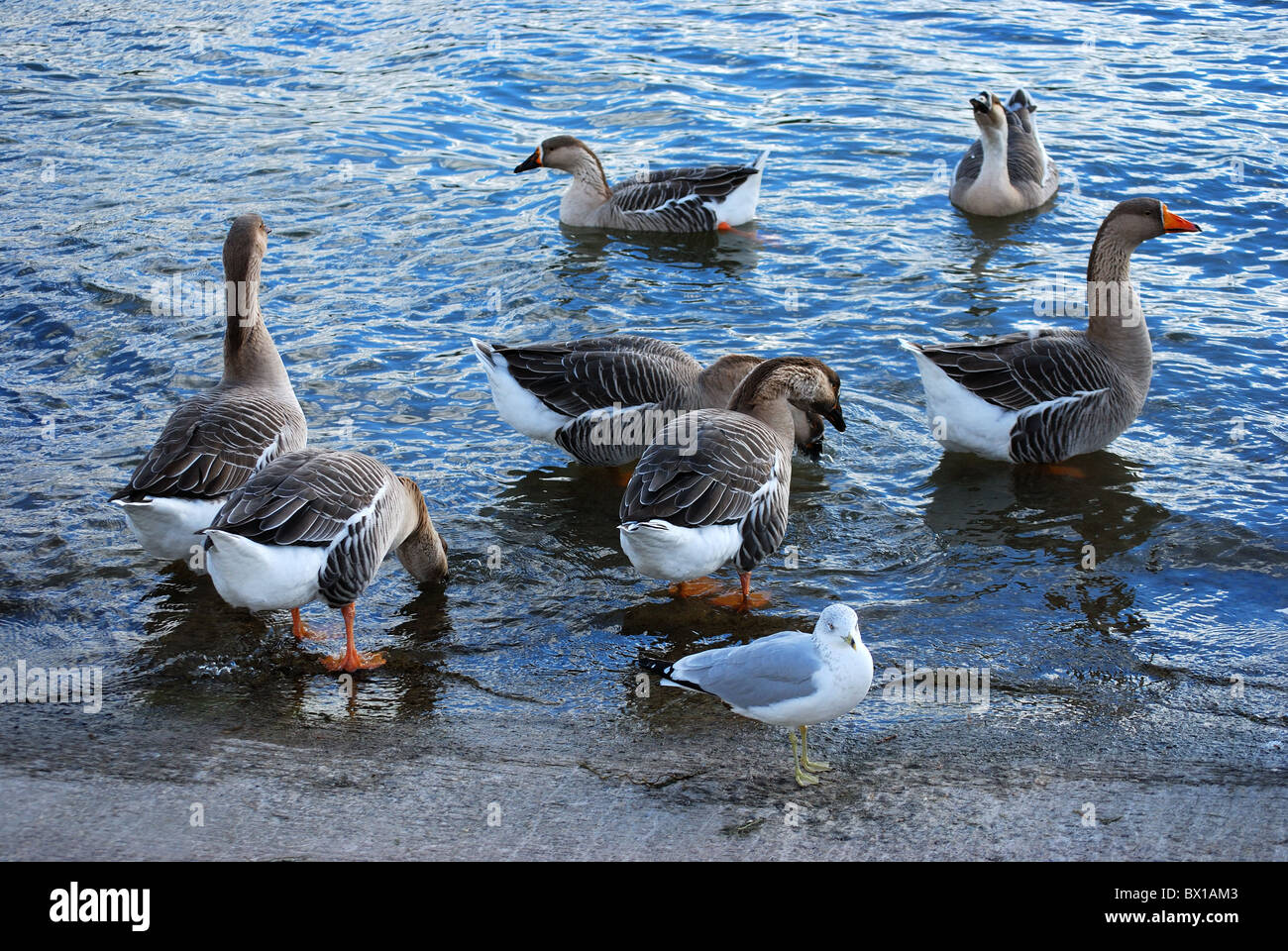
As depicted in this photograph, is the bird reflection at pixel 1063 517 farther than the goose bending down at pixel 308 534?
Yes

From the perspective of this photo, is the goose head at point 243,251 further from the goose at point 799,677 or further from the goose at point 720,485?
the goose at point 799,677

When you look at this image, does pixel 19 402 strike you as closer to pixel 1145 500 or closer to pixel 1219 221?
pixel 1145 500

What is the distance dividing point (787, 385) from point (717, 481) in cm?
123

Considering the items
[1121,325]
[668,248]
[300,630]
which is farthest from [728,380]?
[668,248]

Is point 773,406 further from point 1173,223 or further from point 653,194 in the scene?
point 653,194

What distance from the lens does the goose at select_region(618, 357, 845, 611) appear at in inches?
261

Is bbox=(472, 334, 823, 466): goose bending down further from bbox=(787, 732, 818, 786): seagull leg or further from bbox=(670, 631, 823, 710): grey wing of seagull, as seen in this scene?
bbox=(787, 732, 818, 786): seagull leg

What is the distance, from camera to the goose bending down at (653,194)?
13.0 meters

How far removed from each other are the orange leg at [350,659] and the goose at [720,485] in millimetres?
1486

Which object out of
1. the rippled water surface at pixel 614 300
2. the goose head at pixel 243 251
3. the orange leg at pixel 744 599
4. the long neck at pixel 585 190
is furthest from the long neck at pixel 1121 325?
the long neck at pixel 585 190

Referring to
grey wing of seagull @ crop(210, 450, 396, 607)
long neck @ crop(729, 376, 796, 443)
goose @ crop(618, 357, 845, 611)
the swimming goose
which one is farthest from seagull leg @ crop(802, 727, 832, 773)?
the swimming goose

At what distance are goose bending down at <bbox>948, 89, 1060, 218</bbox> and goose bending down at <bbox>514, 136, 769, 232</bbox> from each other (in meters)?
2.23

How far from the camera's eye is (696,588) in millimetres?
7469

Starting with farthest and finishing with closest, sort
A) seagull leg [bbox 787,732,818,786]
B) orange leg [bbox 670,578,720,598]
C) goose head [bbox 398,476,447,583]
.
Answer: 1. orange leg [bbox 670,578,720,598]
2. goose head [bbox 398,476,447,583]
3. seagull leg [bbox 787,732,818,786]
